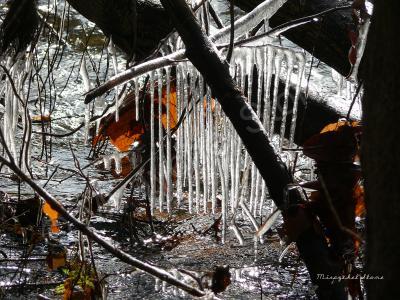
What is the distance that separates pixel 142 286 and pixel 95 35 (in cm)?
405

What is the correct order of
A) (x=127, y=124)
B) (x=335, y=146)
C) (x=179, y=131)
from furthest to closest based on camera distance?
(x=127, y=124), (x=179, y=131), (x=335, y=146)

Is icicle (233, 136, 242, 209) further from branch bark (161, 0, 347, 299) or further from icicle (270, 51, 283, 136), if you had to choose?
branch bark (161, 0, 347, 299)

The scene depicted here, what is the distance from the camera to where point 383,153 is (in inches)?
37.2

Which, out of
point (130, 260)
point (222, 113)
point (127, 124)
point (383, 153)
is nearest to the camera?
point (383, 153)

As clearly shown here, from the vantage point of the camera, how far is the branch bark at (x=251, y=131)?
1.68 m

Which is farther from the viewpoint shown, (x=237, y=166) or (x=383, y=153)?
(x=237, y=166)

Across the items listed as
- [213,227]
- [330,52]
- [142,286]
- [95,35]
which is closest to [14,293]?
[142,286]

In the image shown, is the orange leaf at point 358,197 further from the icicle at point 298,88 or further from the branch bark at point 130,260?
the icicle at point 298,88

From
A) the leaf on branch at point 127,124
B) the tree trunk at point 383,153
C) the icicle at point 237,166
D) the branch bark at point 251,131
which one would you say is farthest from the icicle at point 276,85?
the tree trunk at point 383,153

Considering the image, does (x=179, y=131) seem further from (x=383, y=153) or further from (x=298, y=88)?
(x=383, y=153)

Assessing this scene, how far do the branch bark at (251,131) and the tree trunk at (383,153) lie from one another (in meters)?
0.70

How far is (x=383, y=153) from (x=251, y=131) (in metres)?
0.86

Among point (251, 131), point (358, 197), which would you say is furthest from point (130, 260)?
point (358, 197)

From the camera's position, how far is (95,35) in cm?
664
